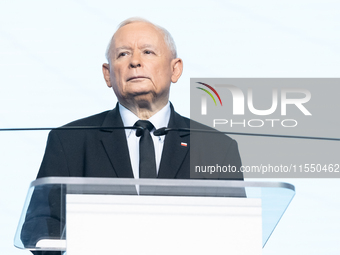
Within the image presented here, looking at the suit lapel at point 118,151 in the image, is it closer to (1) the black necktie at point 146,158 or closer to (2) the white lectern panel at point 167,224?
(1) the black necktie at point 146,158

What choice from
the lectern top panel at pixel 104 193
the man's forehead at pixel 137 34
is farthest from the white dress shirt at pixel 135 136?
the lectern top panel at pixel 104 193

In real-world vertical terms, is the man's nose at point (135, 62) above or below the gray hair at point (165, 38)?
below

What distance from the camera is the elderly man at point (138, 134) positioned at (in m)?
1.76

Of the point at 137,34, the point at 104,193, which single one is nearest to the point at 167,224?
the point at 104,193

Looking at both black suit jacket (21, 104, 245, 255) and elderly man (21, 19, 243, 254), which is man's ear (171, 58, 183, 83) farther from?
black suit jacket (21, 104, 245, 255)

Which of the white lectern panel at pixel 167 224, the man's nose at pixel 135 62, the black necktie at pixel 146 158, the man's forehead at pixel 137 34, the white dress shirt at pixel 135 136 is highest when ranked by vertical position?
the man's forehead at pixel 137 34

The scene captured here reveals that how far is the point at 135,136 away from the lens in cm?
186

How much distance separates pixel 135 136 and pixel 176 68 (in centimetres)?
41

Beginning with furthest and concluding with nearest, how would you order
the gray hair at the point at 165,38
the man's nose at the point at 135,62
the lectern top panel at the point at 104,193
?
the gray hair at the point at 165,38 < the man's nose at the point at 135,62 < the lectern top panel at the point at 104,193

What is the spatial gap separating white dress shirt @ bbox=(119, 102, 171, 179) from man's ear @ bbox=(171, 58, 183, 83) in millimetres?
114

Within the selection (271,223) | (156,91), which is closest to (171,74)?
(156,91)

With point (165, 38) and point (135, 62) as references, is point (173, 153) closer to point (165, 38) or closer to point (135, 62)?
point (135, 62)

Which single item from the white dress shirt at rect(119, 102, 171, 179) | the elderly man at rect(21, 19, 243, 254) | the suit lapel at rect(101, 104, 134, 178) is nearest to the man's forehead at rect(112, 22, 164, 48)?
the elderly man at rect(21, 19, 243, 254)

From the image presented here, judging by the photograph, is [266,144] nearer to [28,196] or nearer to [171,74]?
[171,74]
